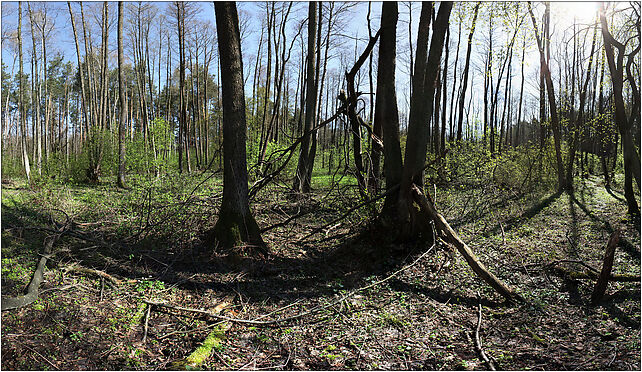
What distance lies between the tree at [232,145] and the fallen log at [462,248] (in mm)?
2465

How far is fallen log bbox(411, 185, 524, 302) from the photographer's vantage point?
418cm

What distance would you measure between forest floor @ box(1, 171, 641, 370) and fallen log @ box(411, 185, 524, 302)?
155mm

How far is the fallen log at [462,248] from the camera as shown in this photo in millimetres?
4180

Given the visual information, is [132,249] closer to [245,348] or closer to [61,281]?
[61,281]

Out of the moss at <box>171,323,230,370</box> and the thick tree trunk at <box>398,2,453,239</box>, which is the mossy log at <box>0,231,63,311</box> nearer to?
the moss at <box>171,323,230,370</box>

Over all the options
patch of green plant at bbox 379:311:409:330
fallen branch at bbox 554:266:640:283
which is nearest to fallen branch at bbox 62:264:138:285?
patch of green plant at bbox 379:311:409:330

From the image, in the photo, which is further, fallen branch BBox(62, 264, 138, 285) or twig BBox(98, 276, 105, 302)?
fallen branch BBox(62, 264, 138, 285)

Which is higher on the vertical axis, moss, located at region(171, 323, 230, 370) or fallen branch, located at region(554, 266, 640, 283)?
fallen branch, located at region(554, 266, 640, 283)

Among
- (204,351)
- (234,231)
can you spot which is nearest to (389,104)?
(234,231)

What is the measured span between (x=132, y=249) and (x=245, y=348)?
2.76m

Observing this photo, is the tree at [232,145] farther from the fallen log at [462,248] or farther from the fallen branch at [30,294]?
the fallen log at [462,248]

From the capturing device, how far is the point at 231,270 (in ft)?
16.0

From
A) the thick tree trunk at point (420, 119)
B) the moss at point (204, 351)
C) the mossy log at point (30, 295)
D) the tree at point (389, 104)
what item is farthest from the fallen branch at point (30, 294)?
the thick tree trunk at point (420, 119)

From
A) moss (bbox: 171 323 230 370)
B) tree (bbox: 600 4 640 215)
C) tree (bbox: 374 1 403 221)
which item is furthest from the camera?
tree (bbox: 600 4 640 215)
